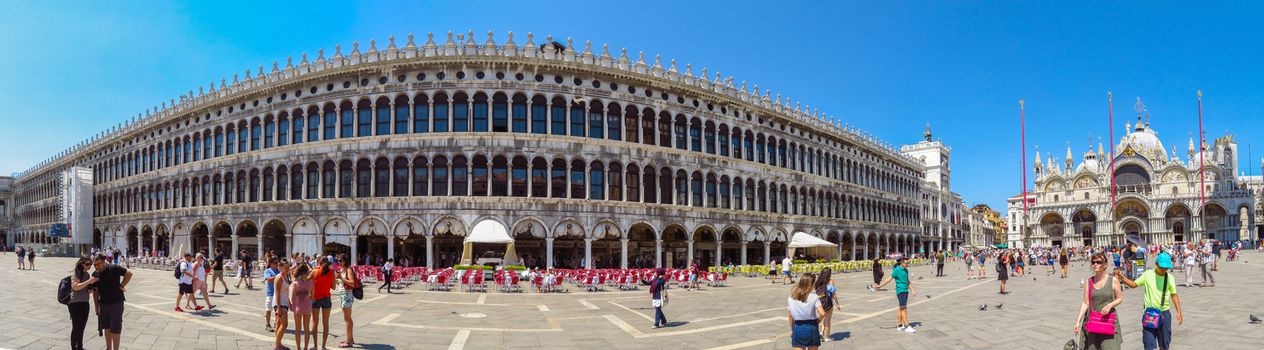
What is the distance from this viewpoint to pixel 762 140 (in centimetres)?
4631

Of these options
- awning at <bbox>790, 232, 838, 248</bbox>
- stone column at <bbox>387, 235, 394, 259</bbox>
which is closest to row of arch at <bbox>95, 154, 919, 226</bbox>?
stone column at <bbox>387, 235, 394, 259</bbox>

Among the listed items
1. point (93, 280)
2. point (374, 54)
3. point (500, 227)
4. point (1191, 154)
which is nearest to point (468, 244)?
point (500, 227)

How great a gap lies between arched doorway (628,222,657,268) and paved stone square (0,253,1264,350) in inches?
652

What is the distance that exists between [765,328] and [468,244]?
19377 mm

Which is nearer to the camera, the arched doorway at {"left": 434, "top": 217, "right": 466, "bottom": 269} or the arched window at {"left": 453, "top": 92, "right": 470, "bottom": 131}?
the arched window at {"left": 453, "top": 92, "right": 470, "bottom": 131}

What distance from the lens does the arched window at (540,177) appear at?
3569 cm

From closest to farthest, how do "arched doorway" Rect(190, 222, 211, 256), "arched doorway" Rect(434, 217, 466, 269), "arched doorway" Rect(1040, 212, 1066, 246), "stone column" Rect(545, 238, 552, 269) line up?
"stone column" Rect(545, 238, 552, 269) < "arched doorway" Rect(434, 217, 466, 269) < "arched doorway" Rect(190, 222, 211, 256) < "arched doorway" Rect(1040, 212, 1066, 246)

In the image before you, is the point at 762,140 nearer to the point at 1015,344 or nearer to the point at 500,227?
the point at 500,227

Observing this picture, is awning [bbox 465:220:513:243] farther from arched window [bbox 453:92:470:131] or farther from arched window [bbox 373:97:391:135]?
arched window [bbox 373:97:391:135]

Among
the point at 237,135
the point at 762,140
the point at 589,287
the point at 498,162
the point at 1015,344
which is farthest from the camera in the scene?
the point at 762,140

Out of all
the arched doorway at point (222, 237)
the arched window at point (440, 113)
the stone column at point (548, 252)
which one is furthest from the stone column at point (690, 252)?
the arched doorway at point (222, 237)

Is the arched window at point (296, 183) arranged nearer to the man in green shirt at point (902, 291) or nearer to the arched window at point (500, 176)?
the arched window at point (500, 176)

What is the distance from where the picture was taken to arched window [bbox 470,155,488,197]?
35.0 m

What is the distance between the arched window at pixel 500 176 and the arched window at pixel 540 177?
141 centimetres
